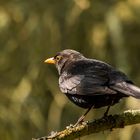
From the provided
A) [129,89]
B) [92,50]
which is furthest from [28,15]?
[129,89]

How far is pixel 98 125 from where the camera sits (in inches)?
201

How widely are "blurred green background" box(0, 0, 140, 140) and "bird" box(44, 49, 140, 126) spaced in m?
2.31

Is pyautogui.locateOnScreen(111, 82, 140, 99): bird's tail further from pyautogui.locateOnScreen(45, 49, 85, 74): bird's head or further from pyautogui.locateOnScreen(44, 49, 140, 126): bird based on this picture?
pyautogui.locateOnScreen(45, 49, 85, 74): bird's head

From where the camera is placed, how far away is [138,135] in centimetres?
821

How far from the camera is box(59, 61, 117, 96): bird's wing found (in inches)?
214

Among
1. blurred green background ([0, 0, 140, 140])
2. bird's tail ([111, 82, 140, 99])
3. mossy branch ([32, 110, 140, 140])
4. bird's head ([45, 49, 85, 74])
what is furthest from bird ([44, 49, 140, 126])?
blurred green background ([0, 0, 140, 140])

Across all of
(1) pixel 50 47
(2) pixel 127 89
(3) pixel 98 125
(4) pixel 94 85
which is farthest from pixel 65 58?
(1) pixel 50 47

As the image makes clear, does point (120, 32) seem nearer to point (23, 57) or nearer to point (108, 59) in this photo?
point (108, 59)

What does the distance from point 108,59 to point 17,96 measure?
1231 mm

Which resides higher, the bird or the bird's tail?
the bird

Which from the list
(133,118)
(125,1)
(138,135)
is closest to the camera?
(133,118)

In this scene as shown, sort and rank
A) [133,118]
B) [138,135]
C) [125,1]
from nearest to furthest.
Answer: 1. [133,118]
2. [138,135]
3. [125,1]

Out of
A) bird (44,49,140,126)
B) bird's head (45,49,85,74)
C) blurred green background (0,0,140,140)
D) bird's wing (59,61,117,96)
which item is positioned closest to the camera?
bird (44,49,140,126)

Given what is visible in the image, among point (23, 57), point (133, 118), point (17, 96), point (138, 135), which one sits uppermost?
point (23, 57)
